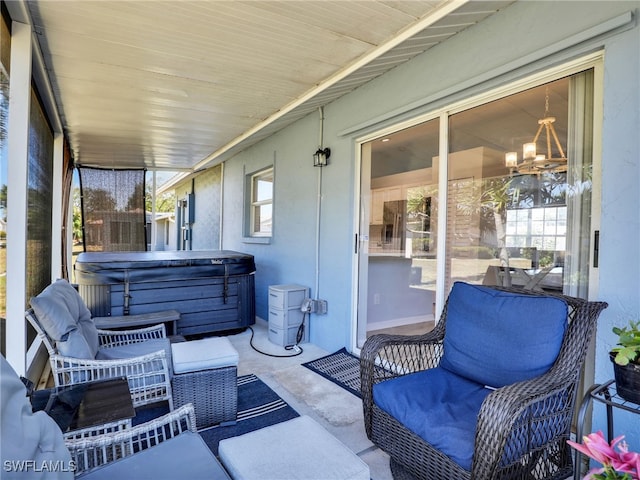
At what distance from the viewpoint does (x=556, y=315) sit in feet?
5.41

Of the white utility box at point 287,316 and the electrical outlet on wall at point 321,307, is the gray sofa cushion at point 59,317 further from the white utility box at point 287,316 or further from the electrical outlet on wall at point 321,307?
the electrical outlet on wall at point 321,307

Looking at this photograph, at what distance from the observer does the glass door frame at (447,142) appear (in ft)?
5.92

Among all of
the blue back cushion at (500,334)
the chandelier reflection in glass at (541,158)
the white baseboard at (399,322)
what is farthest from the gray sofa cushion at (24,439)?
the white baseboard at (399,322)

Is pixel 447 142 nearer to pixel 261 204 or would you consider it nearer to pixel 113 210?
pixel 261 204

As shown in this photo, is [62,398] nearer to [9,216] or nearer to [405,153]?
[9,216]

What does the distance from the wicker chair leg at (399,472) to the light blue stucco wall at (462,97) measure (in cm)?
99

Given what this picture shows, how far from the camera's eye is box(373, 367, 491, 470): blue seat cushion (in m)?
1.40

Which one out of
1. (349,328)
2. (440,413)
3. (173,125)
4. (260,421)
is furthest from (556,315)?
(173,125)

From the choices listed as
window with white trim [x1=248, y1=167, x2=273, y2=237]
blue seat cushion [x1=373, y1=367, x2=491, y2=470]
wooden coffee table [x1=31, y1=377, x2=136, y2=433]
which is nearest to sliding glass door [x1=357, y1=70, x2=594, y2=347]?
blue seat cushion [x1=373, y1=367, x2=491, y2=470]

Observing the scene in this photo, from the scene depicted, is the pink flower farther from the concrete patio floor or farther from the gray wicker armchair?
the concrete patio floor

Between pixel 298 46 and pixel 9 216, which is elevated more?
pixel 298 46

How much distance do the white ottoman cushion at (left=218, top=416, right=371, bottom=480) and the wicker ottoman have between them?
104cm

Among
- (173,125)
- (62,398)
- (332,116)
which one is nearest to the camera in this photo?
(62,398)

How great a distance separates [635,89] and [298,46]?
6.63ft
